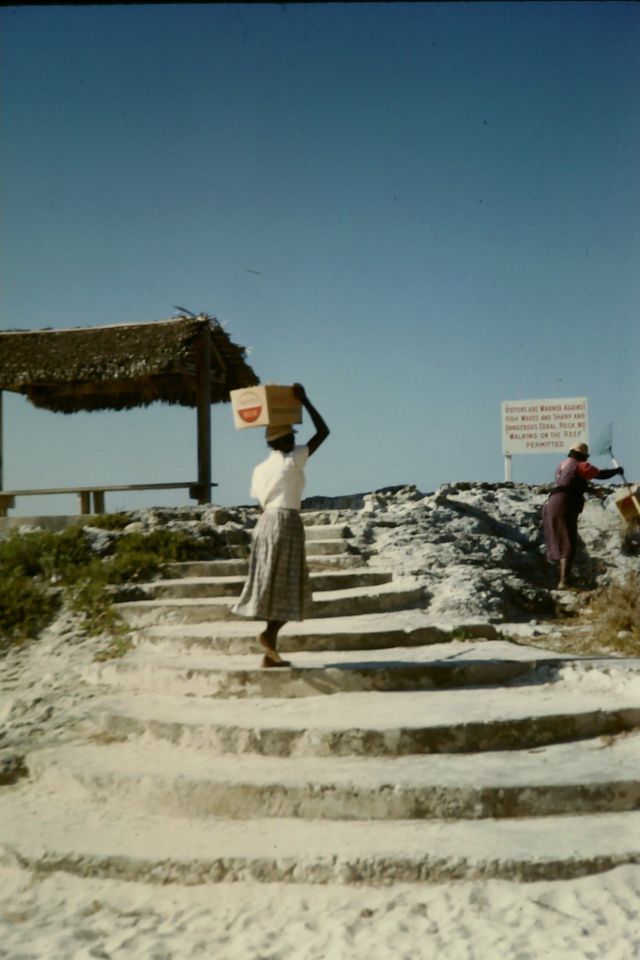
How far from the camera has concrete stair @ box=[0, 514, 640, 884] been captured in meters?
3.41

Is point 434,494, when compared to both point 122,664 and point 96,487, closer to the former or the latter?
point 96,487

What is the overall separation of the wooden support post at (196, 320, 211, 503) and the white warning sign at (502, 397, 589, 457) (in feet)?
15.4

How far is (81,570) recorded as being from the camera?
752 cm

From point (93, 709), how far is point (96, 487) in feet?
21.9

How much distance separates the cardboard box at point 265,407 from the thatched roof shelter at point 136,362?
6.76 metres

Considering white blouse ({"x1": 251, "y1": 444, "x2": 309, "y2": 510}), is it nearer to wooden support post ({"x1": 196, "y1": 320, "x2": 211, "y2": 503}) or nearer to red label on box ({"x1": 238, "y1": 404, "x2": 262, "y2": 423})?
red label on box ({"x1": 238, "y1": 404, "x2": 262, "y2": 423})

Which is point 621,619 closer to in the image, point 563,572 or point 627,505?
point 563,572

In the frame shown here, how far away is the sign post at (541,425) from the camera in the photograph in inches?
529

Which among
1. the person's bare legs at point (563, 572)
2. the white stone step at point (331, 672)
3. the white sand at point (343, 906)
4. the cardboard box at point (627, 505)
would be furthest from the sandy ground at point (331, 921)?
the cardboard box at point (627, 505)

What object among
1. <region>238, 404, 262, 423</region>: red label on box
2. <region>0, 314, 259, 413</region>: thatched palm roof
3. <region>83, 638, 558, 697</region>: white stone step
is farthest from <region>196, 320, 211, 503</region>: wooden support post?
<region>238, 404, 262, 423</region>: red label on box

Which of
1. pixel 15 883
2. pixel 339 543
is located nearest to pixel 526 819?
pixel 15 883

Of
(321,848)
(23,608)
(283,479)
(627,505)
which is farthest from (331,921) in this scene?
(627,505)

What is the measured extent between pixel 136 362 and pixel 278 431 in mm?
7245

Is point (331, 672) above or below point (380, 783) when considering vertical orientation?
above
